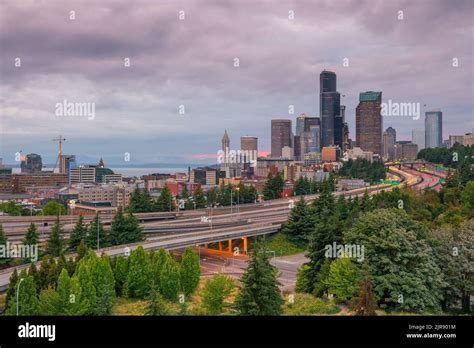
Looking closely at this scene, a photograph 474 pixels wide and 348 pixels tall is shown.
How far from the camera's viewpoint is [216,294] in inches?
434

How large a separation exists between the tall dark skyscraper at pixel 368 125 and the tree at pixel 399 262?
267 ft

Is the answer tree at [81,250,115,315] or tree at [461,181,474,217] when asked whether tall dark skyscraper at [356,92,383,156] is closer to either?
tree at [461,181,474,217]

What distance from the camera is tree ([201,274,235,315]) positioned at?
10922 millimetres

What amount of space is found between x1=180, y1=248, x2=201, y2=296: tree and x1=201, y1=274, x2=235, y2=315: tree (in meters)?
2.31

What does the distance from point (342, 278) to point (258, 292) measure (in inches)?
128

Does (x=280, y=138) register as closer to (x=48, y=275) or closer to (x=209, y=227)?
(x=209, y=227)

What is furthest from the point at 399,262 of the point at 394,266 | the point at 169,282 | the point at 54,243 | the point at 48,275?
the point at 54,243

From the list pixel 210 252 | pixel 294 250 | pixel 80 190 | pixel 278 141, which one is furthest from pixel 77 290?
pixel 278 141

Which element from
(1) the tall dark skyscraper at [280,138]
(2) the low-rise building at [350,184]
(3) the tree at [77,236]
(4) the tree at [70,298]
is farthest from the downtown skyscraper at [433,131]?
(4) the tree at [70,298]

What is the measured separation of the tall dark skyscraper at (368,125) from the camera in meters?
91.1

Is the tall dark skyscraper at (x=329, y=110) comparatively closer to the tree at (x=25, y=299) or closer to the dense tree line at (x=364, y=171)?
the dense tree line at (x=364, y=171)

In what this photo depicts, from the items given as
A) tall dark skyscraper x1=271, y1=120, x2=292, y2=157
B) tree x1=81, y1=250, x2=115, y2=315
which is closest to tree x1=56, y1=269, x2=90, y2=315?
tree x1=81, y1=250, x2=115, y2=315

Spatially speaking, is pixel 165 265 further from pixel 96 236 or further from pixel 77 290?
pixel 96 236
